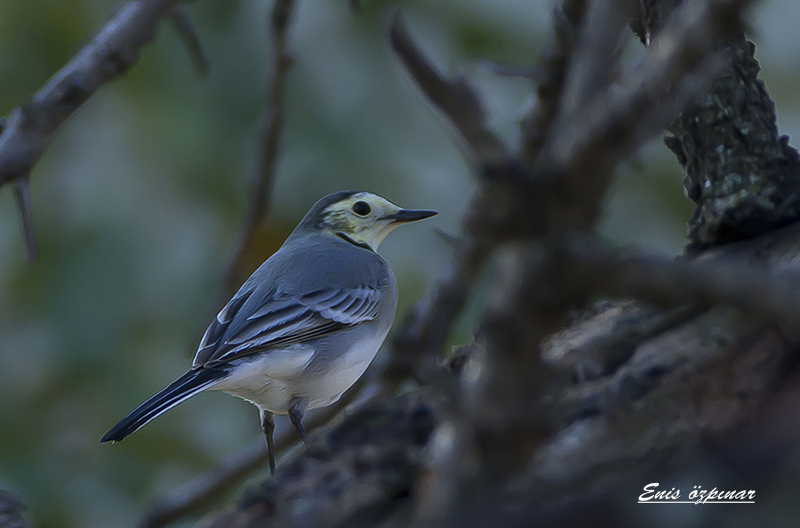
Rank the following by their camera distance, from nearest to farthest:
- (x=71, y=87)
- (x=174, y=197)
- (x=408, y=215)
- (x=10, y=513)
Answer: (x=10, y=513), (x=71, y=87), (x=408, y=215), (x=174, y=197)

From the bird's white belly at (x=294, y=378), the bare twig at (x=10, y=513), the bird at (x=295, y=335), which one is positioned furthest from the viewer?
the bird's white belly at (x=294, y=378)

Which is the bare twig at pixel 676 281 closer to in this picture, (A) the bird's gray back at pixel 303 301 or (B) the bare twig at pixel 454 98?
(B) the bare twig at pixel 454 98

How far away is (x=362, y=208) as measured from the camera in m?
4.97

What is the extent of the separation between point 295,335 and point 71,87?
1.40 metres

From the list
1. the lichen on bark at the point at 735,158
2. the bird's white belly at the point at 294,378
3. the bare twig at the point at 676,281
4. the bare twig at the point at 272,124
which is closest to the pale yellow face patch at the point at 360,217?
the bare twig at the point at 272,124

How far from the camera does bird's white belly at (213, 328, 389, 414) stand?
3.68m

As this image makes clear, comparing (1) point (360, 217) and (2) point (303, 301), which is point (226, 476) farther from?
(1) point (360, 217)

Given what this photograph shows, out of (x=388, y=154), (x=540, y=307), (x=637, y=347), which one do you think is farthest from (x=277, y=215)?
(x=540, y=307)

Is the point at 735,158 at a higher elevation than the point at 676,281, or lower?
higher

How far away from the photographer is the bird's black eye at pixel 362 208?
16.3ft

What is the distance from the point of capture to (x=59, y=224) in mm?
6234

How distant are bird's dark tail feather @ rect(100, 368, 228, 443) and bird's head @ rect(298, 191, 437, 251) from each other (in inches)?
66.4

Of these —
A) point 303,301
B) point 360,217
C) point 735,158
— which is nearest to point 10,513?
point 303,301

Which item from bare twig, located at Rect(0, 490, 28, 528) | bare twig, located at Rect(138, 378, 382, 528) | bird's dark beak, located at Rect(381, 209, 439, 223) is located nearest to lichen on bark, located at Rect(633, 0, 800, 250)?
bare twig, located at Rect(138, 378, 382, 528)
